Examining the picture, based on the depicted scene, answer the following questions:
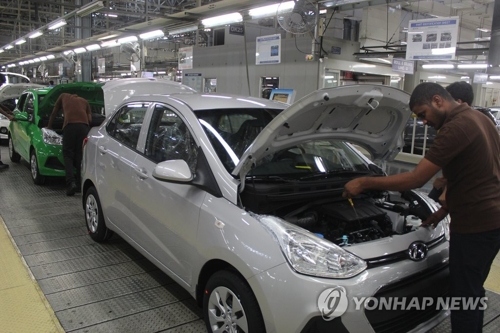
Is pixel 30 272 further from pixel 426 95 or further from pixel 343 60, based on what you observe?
pixel 343 60

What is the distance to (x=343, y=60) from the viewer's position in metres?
10.8

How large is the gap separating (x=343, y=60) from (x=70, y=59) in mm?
15016

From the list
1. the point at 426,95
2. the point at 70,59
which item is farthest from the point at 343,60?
the point at 70,59

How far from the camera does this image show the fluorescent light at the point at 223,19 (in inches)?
309

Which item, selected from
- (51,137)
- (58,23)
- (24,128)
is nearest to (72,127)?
(51,137)

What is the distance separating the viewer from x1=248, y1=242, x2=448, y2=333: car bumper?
196cm

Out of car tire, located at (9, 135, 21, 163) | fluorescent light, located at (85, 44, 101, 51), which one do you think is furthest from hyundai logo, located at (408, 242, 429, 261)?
fluorescent light, located at (85, 44, 101, 51)

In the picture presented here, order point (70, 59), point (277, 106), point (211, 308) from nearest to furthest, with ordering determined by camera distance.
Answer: point (211, 308) → point (277, 106) → point (70, 59)

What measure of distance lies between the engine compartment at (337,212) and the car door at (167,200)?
0.42 metres

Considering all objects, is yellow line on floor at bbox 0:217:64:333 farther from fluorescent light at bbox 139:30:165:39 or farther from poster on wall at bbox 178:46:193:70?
poster on wall at bbox 178:46:193:70

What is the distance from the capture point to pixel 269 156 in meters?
2.87

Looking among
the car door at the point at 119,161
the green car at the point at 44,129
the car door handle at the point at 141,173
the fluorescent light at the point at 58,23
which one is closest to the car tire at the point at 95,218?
the car door at the point at 119,161

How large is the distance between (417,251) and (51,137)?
5.88 meters

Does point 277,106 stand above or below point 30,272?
above
